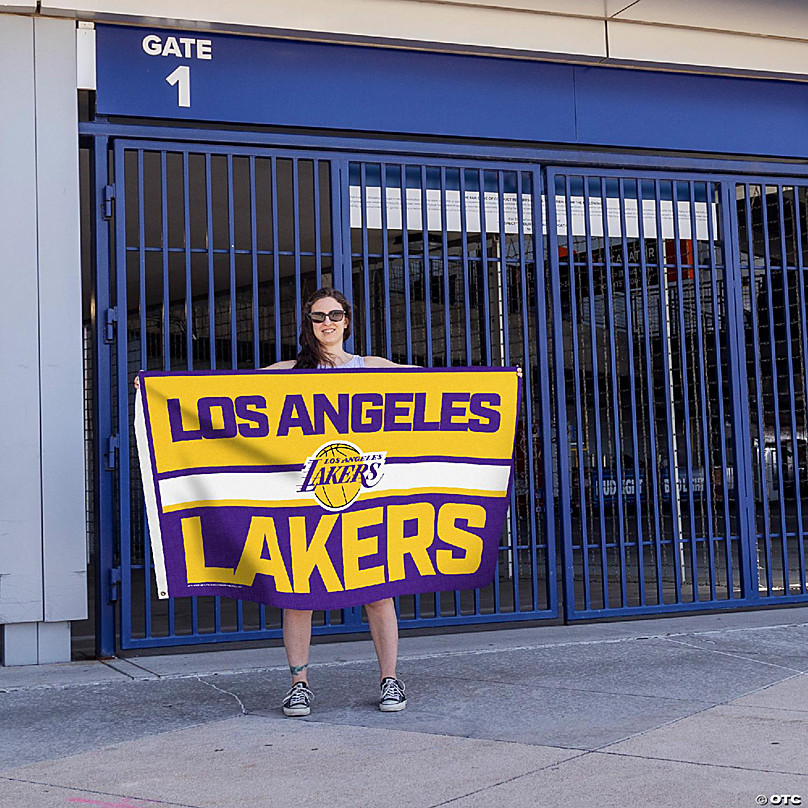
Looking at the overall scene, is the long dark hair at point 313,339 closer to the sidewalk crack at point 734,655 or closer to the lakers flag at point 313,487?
the lakers flag at point 313,487

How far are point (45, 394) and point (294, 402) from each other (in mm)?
1696

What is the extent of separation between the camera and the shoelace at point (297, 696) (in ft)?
14.9

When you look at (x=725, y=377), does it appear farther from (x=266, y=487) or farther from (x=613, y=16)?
(x=266, y=487)

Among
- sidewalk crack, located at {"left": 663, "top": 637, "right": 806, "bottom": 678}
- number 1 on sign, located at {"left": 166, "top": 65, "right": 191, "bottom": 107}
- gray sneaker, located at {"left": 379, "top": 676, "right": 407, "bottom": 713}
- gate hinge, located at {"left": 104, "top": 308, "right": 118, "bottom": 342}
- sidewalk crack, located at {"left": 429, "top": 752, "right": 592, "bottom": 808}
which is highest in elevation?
number 1 on sign, located at {"left": 166, "top": 65, "right": 191, "bottom": 107}

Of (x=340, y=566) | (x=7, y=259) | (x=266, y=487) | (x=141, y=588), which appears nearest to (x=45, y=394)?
(x=7, y=259)

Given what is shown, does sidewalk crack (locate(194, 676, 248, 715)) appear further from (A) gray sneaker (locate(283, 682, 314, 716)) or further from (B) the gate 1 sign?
(B) the gate 1 sign

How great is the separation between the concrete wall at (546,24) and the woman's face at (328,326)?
2.20 meters

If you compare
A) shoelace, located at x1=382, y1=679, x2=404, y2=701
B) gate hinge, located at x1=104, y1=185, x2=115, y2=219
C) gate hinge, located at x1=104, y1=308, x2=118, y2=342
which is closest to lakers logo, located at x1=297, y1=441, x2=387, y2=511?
shoelace, located at x1=382, y1=679, x2=404, y2=701

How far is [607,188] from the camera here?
7.21 metres

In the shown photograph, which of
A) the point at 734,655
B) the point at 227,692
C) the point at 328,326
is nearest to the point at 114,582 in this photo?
the point at 227,692

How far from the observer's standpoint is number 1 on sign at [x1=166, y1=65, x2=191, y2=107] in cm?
624

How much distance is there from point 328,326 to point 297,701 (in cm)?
158

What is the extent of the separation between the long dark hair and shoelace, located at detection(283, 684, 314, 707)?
4.56 feet

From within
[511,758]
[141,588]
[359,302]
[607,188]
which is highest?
[607,188]
